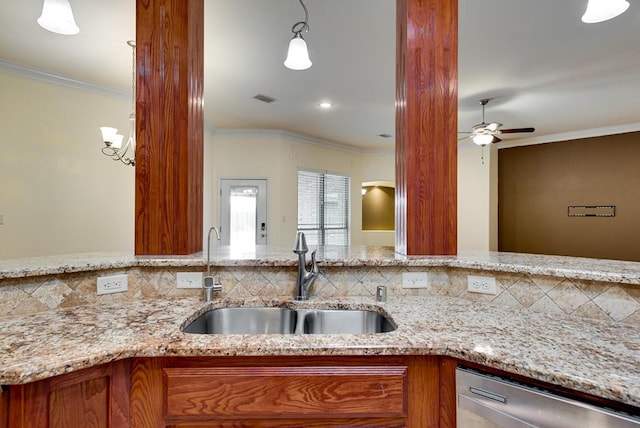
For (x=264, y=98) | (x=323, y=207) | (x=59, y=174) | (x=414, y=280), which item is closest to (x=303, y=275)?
(x=414, y=280)

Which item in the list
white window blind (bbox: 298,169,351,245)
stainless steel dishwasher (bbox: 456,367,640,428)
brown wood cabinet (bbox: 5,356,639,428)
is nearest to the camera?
stainless steel dishwasher (bbox: 456,367,640,428)

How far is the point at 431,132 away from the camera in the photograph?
1.78 metres

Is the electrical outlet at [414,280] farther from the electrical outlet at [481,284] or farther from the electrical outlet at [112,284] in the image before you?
the electrical outlet at [112,284]

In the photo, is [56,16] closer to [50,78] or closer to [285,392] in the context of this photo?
[285,392]

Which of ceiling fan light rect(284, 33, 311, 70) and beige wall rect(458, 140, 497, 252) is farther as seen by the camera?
beige wall rect(458, 140, 497, 252)

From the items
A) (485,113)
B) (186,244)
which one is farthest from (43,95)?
(485,113)

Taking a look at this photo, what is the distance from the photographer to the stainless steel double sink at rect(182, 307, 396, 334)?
1510 millimetres

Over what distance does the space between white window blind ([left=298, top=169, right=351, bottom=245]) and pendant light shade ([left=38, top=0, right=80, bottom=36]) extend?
475cm

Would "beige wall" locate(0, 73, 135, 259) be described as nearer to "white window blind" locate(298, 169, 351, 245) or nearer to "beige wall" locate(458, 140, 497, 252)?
"white window blind" locate(298, 169, 351, 245)

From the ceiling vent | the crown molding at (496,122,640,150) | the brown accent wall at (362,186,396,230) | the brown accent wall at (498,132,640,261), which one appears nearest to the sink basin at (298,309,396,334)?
the ceiling vent

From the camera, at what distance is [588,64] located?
3.39m

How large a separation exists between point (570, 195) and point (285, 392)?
670 centimetres

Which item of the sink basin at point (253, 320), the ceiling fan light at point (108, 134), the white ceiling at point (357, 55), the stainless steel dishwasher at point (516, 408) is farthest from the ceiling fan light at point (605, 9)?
the ceiling fan light at point (108, 134)

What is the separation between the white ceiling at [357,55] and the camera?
2549 mm
